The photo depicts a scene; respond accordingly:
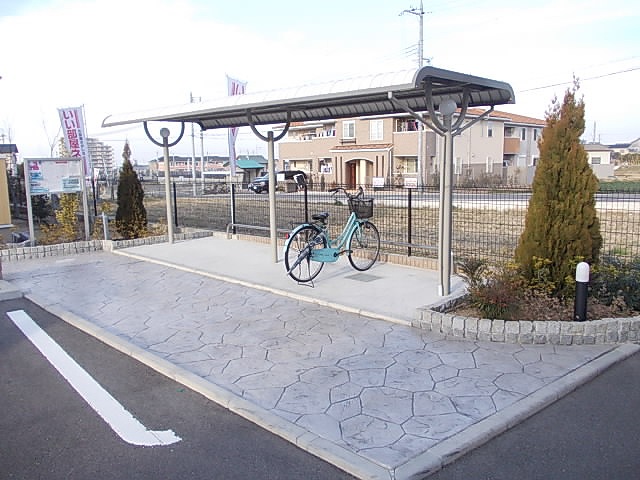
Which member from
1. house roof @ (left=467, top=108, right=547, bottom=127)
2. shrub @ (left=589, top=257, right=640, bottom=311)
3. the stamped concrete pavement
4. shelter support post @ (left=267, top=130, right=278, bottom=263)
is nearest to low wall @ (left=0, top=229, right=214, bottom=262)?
the stamped concrete pavement

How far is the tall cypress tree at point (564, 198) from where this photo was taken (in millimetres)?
5504

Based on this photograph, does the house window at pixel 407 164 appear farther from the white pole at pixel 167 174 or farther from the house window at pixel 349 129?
the white pole at pixel 167 174

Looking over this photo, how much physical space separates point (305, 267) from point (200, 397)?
4.16m

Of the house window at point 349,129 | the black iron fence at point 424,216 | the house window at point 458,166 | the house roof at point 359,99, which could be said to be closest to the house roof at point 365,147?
the house window at point 349,129

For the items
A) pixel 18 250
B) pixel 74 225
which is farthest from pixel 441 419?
pixel 74 225

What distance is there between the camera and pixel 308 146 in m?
43.2

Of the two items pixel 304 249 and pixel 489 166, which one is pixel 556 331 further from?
pixel 489 166

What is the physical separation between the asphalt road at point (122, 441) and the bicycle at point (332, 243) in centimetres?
301

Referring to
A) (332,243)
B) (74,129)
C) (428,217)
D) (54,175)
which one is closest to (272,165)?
(332,243)

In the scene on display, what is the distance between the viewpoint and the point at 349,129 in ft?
132

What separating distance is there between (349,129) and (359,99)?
32991 millimetres

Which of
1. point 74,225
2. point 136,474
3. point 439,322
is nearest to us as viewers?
point 136,474

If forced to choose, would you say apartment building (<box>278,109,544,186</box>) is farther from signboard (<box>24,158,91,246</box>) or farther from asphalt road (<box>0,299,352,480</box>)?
asphalt road (<box>0,299,352,480</box>)

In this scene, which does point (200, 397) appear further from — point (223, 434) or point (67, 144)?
point (67, 144)
